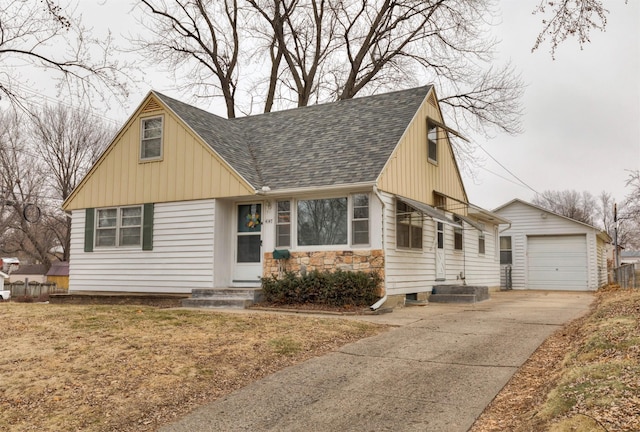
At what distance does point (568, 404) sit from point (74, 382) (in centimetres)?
466

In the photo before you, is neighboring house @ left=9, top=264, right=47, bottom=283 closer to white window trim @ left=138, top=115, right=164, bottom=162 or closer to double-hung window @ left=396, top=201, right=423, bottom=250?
white window trim @ left=138, top=115, right=164, bottom=162

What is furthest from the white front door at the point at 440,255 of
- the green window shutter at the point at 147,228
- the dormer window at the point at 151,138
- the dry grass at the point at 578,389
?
the dry grass at the point at 578,389

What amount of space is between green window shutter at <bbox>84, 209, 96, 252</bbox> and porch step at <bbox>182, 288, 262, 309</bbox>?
4.29 m

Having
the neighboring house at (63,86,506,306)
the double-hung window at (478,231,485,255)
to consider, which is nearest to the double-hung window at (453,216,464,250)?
the neighboring house at (63,86,506,306)

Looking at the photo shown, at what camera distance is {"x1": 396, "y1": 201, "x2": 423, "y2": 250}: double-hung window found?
1278cm

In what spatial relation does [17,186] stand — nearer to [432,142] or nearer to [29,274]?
[29,274]

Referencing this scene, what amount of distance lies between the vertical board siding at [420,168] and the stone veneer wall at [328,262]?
5.20 ft

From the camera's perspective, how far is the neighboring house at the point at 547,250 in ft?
73.6

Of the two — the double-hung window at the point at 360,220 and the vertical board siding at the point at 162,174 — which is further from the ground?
the vertical board siding at the point at 162,174

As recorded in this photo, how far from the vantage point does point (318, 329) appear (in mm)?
8266

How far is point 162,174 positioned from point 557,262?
17.4 meters

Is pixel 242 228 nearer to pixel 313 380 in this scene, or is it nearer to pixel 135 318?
pixel 135 318

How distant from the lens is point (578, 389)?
431 centimetres

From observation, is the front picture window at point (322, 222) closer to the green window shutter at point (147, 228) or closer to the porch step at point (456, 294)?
the porch step at point (456, 294)
